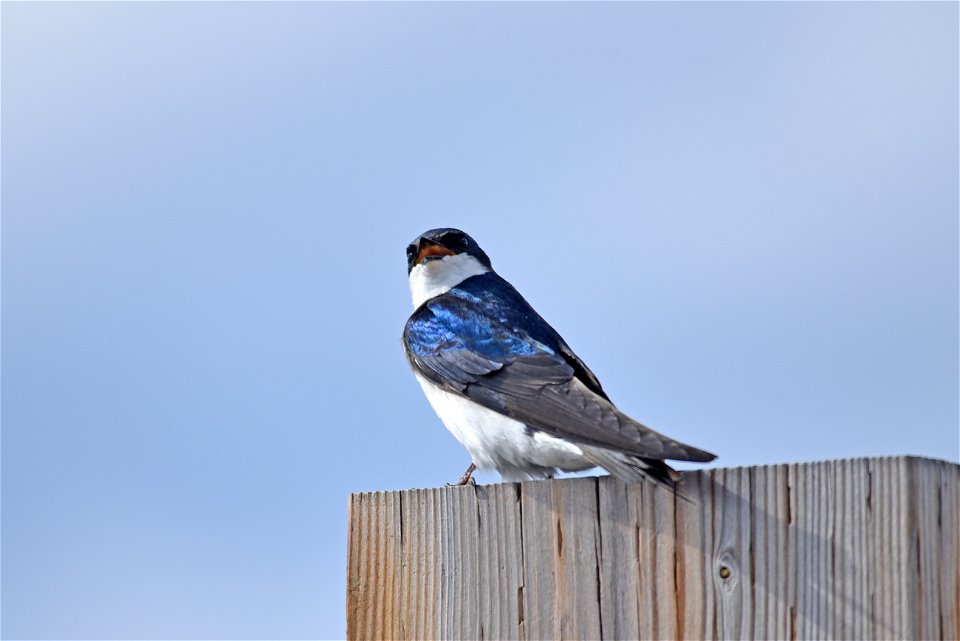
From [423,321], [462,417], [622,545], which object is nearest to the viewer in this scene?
[622,545]

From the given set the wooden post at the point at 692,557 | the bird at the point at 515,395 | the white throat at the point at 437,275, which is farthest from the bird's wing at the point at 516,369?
the white throat at the point at 437,275

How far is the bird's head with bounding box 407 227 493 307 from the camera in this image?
18.2 feet

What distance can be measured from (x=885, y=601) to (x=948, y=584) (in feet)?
0.45

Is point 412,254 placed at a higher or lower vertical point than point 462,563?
higher

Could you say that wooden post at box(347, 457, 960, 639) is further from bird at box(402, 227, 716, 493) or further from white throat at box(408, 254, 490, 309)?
white throat at box(408, 254, 490, 309)

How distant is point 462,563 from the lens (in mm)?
3023

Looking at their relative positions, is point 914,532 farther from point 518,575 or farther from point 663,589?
point 518,575

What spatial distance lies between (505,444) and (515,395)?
0.14m

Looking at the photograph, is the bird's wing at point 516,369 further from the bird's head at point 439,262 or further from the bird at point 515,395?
the bird's head at point 439,262

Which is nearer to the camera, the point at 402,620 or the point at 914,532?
the point at 914,532

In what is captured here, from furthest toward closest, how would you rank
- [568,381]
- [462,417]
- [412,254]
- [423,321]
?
[412,254]
[423,321]
[462,417]
[568,381]

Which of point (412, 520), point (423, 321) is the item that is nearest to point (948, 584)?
point (412, 520)

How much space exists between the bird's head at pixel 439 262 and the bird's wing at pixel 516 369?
0.45 metres

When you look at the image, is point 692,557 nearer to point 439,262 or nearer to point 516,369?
point 516,369
